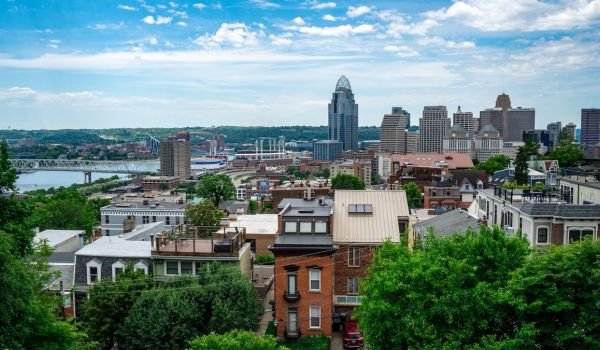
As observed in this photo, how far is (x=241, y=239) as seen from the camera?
35594 mm

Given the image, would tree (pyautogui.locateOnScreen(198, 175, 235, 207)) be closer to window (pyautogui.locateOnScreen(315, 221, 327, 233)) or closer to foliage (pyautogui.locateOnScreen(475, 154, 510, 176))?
foliage (pyautogui.locateOnScreen(475, 154, 510, 176))

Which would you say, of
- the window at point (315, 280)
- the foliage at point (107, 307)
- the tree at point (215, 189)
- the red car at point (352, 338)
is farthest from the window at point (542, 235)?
the tree at point (215, 189)

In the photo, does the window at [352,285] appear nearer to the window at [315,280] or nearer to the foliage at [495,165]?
the window at [315,280]

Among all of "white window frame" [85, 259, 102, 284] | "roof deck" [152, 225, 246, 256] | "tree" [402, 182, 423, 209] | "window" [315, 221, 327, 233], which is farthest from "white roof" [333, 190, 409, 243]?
"tree" [402, 182, 423, 209]

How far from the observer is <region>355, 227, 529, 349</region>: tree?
1900 centimetres

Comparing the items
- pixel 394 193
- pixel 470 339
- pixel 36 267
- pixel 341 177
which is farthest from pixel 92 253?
pixel 341 177

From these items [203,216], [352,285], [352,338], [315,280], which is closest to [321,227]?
[315,280]

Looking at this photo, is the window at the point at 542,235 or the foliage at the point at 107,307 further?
the window at the point at 542,235

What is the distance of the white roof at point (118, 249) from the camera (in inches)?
1329

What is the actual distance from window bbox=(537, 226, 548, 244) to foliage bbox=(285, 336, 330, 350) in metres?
12.3

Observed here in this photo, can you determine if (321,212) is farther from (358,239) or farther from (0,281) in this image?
(0,281)

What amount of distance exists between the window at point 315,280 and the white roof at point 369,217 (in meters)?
3.53

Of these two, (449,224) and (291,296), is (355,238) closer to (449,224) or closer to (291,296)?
(291,296)

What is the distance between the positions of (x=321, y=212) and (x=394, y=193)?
7330 millimetres
